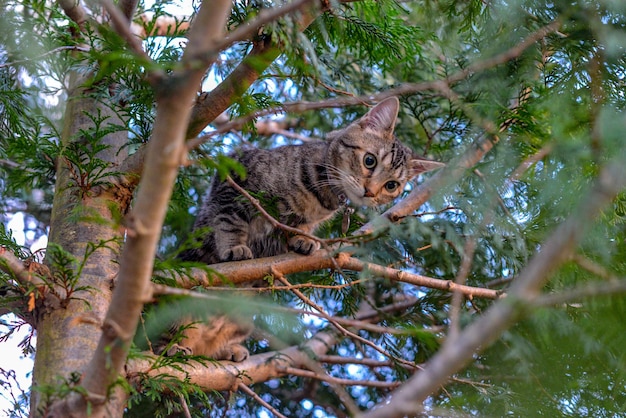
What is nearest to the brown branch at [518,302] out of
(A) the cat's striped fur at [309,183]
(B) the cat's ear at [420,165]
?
(A) the cat's striped fur at [309,183]

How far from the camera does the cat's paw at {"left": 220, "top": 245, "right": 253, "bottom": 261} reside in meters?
3.38

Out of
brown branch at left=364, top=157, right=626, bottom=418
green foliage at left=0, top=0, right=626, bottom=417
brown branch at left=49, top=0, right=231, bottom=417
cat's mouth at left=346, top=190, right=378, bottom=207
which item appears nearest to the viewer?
brown branch at left=364, top=157, right=626, bottom=418

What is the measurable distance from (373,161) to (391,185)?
19cm

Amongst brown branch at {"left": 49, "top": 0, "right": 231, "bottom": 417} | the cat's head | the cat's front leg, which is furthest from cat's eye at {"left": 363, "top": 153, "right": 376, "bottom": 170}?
brown branch at {"left": 49, "top": 0, "right": 231, "bottom": 417}

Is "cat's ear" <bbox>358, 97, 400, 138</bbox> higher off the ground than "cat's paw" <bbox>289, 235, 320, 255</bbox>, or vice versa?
"cat's ear" <bbox>358, 97, 400, 138</bbox>

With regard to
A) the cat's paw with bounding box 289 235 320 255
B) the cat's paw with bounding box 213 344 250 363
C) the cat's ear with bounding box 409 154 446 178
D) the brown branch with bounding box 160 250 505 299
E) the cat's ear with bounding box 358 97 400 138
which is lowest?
the cat's paw with bounding box 213 344 250 363

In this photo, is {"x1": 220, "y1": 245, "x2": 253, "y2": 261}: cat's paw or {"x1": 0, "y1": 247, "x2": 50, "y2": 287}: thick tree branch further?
{"x1": 220, "y1": 245, "x2": 253, "y2": 261}: cat's paw

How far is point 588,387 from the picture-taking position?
2414 millimetres

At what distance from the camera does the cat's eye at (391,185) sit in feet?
12.9

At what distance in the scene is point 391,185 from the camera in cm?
394

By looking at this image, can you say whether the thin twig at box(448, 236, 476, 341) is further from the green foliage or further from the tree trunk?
the tree trunk

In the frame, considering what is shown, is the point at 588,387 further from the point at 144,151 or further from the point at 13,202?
the point at 13,202

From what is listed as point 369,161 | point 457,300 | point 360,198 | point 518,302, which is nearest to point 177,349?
point 360,198

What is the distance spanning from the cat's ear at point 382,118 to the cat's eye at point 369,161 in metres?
0.22
